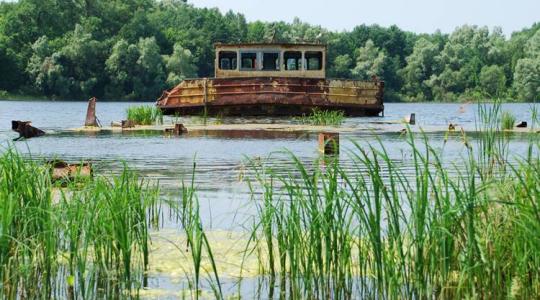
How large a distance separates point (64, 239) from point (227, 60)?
30.0 metres

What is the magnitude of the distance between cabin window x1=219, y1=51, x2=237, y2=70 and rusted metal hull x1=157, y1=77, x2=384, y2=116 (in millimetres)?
1347

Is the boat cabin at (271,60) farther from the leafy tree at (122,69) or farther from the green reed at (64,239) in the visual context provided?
the leafy tree at (122,69)

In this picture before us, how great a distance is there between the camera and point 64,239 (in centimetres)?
611

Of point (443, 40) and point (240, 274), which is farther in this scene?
point (443, 40)

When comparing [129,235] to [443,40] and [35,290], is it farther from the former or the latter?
[443,40]

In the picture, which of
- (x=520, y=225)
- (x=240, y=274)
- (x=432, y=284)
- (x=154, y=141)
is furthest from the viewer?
(x=154, y=141)

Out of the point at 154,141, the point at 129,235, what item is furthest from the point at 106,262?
the point at 154,141

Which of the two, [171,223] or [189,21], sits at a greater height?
[189,21]

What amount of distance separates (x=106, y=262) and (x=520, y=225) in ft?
8.19

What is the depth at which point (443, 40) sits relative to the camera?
14350 centimetres

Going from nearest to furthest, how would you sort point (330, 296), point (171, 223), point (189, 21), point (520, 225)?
point (520, 225)
point (330, 296)
point (171, 223)
point (189, 21)

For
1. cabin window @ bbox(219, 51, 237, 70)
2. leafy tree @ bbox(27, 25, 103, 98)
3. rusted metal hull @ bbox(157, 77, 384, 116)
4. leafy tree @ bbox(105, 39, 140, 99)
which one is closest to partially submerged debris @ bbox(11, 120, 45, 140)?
rusted metal hull @ bbox(157, 77, 384, 116)

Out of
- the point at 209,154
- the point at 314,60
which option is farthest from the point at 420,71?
the point at 209,154

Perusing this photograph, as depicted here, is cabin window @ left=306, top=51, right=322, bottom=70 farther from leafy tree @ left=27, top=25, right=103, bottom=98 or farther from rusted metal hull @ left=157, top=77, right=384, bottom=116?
leafy tree @ left=27, top=25, right=103, bottom=98
